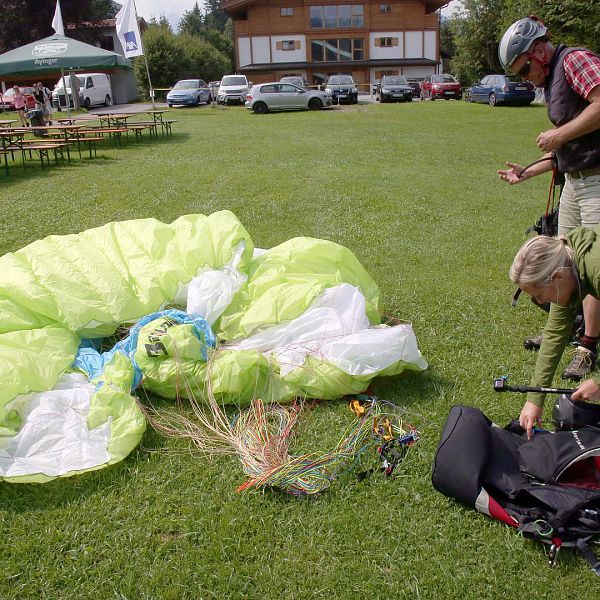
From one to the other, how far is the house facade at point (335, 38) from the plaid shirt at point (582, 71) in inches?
1640

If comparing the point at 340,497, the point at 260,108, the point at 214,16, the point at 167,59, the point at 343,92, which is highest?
the point at 214,16

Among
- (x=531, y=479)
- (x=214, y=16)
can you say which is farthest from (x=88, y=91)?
(x=214, y=16)

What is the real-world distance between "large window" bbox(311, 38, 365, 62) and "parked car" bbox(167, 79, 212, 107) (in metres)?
16.8

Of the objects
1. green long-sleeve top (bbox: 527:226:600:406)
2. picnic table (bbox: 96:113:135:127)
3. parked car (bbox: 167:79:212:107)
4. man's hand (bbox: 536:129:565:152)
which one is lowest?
green long-sleeve top (bbox: 527:226:600:406)

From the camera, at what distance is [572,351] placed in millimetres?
3754

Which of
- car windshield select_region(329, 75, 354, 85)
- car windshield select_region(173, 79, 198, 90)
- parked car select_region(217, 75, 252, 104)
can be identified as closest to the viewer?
car windshield select_region(329, 75, 354, 85)

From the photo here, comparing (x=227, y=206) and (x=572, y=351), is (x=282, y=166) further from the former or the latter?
(x=572, y=351)

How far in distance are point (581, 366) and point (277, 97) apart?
21.6 meters

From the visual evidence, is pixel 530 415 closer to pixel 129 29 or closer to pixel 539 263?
pixel 539 263

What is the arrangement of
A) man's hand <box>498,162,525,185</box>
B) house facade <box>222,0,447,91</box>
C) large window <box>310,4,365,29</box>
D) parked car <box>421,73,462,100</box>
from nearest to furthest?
man's hand <box>498,162,525,185</box>, parked car <box>421,73,462,100</box>, house facade <box>222,0,447,91</box>, large window <box>310,4,365,29</box>

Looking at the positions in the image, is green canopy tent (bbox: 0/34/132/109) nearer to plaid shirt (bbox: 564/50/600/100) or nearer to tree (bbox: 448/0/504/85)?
plaid shirt (bbox: 564/50/600/100)

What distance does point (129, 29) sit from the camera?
17438 mm

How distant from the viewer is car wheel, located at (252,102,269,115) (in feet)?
76.3

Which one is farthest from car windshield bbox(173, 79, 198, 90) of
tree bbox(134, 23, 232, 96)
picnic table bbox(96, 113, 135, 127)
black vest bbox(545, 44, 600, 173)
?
black vest bbox(545, 44, 600, 173)
